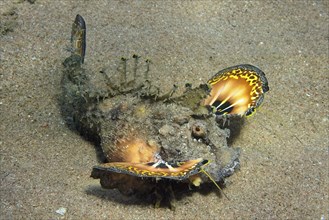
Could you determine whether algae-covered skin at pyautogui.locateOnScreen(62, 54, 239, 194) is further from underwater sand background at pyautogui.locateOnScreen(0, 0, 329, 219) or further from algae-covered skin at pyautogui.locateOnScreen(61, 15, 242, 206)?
underwater sand background at pyautogui.locateOnScreen(0, 0, 329, 219)

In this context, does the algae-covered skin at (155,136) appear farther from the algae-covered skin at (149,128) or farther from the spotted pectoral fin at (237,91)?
the spotted pectoral fin at (237,91)

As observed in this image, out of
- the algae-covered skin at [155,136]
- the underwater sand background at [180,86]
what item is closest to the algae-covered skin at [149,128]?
the algae-covered skin at [155,136]

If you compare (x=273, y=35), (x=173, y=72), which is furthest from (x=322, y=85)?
(x=173, y=72)

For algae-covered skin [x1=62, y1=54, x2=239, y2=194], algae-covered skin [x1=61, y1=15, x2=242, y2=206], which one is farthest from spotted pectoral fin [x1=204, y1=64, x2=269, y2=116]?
algae-covered skin [x1=62, y1=54, x2=239, y2=194]

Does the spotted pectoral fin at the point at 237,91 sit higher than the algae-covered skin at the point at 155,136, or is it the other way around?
the spotted pectoral fin at the point at 237,91

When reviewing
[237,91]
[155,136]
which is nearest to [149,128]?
[155,136]

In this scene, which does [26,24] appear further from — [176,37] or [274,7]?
[274,7]

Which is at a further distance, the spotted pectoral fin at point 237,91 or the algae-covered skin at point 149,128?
the spotted pectoral fin at point 237,91
